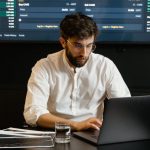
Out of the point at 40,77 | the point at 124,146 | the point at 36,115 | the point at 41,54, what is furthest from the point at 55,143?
the point at 41,54

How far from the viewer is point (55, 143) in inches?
71.8

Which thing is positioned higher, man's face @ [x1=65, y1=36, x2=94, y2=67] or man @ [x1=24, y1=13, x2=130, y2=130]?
man's face @ [x1=65, y1=36, x2=94, y2=67]

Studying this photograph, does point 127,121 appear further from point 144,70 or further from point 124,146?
point 144,70

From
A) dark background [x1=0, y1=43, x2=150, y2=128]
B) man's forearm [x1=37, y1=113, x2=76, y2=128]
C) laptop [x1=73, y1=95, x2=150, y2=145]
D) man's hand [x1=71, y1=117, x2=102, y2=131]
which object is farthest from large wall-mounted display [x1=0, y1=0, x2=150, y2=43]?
laptop [x1=73, y1=95, x2=150, y2=145]

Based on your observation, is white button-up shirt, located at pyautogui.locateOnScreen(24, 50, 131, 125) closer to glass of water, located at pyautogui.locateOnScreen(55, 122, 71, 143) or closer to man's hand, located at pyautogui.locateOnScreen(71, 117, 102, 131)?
man's hand, located at pyautogui.locateOnScreen(71, 117, 102, 131)

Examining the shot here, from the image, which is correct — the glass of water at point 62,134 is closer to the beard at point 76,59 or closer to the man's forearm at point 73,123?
the man's forearm at point 73,123

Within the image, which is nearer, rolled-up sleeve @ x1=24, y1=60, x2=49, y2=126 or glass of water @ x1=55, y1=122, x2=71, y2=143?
glass of water @ x1=55, y1=122, x2=71, y2=143

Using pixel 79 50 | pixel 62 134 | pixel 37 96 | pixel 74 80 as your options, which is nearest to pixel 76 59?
pixel 79 50

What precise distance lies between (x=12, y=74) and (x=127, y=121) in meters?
1.78

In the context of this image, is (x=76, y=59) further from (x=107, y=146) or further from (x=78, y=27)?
(x=107, y=146)

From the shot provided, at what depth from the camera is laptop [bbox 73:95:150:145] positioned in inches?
68.7

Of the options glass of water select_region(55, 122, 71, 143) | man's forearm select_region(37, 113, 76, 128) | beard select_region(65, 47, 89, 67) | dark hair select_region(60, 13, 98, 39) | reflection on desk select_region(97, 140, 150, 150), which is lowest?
man's forearm select_region(37, 113, 76, 128)

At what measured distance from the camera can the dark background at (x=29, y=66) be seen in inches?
132

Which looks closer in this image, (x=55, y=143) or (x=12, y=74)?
(x=55, y=143)
